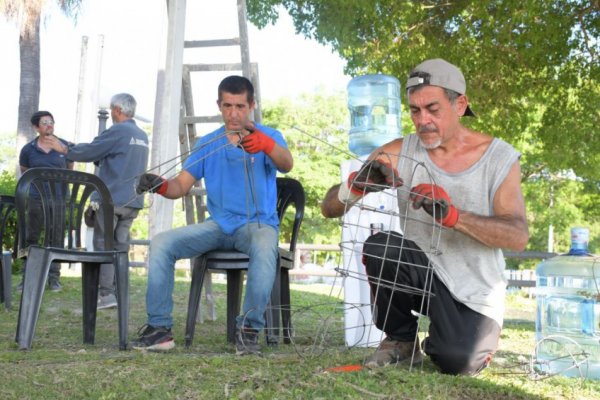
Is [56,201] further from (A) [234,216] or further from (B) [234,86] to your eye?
(B) [234,86]

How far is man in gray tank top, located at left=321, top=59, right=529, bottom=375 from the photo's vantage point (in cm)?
368

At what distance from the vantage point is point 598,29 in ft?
31.5

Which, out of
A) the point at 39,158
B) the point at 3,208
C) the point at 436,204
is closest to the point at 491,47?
the point at 39,158

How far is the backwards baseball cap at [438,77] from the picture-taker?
12.4 feet

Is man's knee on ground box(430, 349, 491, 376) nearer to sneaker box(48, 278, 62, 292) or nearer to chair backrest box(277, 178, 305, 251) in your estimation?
chair backrest box(277, 178, 305, 251)

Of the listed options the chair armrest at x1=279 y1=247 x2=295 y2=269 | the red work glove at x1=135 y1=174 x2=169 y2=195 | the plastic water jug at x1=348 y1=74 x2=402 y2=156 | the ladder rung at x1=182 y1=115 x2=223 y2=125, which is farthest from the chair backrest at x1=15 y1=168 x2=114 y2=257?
the plastic water jug at x1=348 y1=74 x2=402 y2=156

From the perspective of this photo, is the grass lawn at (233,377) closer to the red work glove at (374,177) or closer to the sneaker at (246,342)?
the sneaker at (246,342)

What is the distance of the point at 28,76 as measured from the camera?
19.4m

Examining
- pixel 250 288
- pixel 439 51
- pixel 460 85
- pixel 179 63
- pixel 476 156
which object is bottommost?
pixel 250 288

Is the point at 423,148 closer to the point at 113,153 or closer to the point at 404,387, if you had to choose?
the point at 404,387

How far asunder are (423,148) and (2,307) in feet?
14.5

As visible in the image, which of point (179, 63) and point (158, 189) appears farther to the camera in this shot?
point (179, 63)

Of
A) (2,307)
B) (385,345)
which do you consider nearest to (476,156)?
(385,345)

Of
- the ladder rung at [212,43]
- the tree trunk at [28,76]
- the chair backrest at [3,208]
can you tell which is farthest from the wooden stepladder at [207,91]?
the tree trunk at [28,76]
